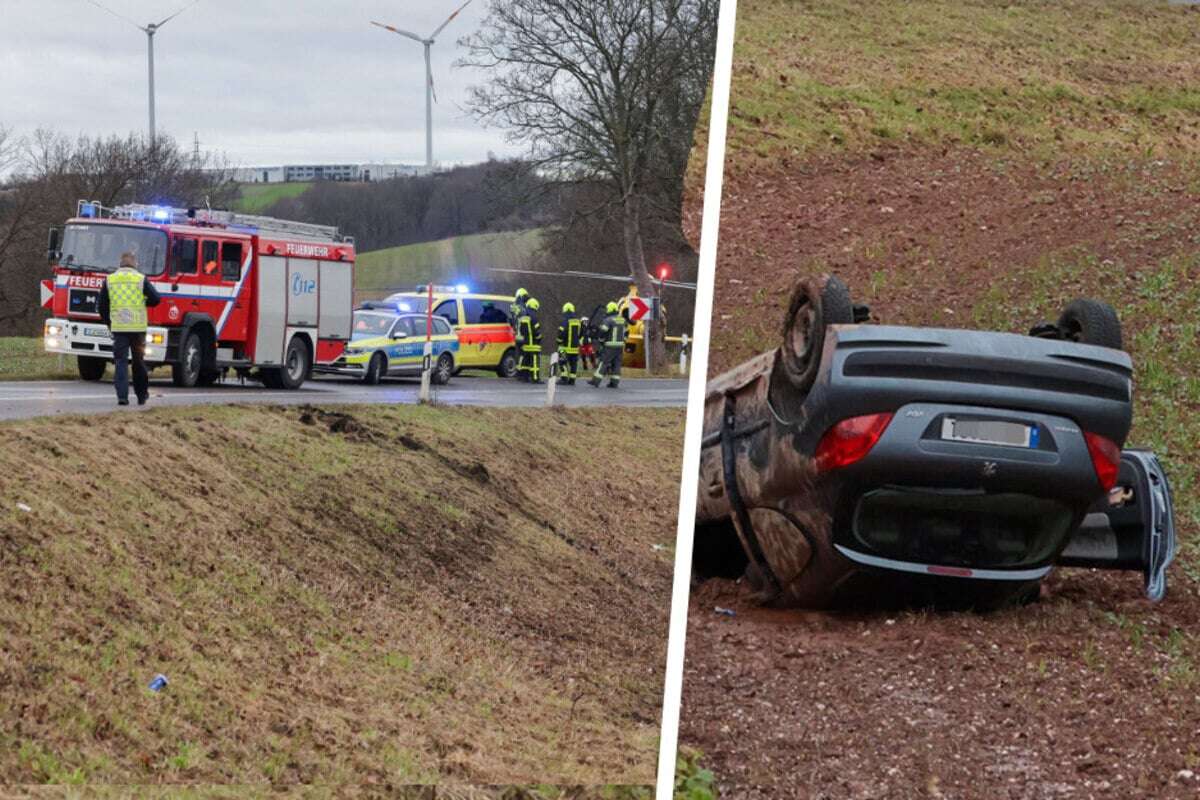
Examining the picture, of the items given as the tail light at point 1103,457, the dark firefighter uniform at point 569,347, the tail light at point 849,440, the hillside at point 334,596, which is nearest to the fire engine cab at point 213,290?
the hillside at point 334,596

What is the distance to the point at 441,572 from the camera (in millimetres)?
7695

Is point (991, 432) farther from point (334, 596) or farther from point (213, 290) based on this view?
point (213, 290)

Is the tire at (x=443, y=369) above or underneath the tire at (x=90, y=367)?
above

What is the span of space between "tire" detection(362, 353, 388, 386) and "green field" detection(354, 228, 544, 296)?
160 cm

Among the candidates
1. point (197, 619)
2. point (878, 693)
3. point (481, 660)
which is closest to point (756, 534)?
point (878, 693)

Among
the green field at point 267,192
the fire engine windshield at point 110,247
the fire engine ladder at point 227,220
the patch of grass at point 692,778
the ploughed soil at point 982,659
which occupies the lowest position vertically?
the patch of grass at point 692,778

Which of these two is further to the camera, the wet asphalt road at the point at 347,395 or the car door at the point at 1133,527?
the wet asphalt road at the point at 347,395

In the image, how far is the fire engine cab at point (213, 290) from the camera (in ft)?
24.3

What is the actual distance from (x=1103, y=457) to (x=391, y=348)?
3918 millimetres

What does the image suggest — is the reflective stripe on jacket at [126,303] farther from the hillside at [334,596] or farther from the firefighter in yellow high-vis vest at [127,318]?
the hillside at [334,596]

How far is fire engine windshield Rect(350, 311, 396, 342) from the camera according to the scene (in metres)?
7.52

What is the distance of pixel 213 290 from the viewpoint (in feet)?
31.1

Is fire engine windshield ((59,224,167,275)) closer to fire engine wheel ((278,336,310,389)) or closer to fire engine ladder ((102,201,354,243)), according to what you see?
fire engine ladder ((102,201,354,243))

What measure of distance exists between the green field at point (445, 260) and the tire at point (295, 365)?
2.29 metres
